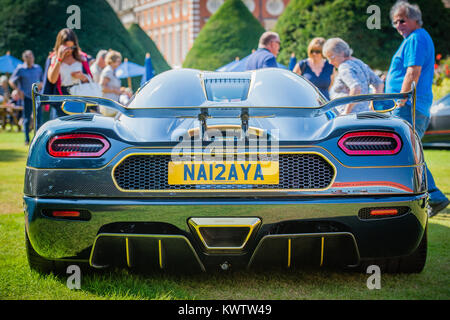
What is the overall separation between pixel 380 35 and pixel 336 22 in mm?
2898

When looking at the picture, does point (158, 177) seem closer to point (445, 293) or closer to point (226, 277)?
point (226, 277)

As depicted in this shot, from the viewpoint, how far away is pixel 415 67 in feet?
15.9

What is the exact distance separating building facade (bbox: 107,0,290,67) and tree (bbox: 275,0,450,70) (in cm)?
4149

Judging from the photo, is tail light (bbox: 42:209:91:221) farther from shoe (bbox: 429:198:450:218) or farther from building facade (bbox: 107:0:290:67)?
building facade (bbox: 107:0:290:67)

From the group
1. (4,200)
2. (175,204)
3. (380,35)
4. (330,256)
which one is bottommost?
(4,200)

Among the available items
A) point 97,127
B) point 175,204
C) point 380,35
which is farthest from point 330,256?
point 380,35

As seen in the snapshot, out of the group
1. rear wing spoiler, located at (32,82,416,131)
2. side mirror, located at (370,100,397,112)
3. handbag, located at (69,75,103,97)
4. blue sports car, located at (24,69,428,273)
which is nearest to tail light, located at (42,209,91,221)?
blue sports car, located at (24,69,428,273)

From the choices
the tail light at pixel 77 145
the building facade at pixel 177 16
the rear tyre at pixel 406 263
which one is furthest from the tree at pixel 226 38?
the tail light at pixel 77 145

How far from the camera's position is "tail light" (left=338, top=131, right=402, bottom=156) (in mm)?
2721

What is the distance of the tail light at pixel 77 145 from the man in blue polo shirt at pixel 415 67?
3.01 meters

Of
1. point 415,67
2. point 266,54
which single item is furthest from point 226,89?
point 266,54
